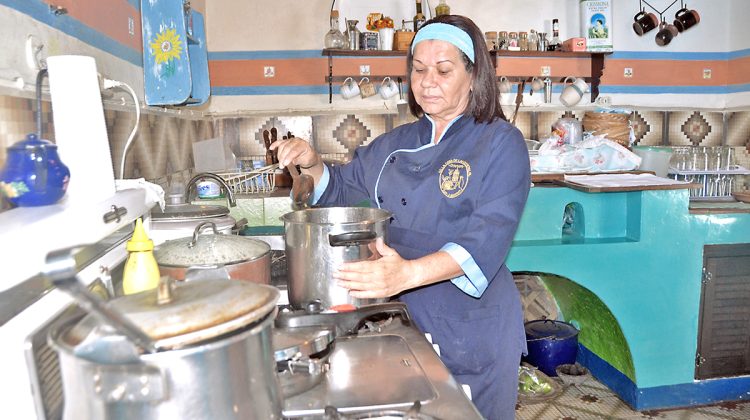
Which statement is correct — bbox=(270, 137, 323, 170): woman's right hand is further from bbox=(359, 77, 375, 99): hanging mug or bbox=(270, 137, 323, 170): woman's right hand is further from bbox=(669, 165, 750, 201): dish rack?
bbox=(669, 165, 750, 201): dish rack

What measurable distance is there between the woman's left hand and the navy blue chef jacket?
0.88ft

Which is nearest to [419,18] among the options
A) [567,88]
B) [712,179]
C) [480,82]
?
[567,88]

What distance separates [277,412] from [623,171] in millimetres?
3307

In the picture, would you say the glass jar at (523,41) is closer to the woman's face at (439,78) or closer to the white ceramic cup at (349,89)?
the white ceramic cup at (349,89)

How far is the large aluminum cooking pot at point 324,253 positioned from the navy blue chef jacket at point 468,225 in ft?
0.95

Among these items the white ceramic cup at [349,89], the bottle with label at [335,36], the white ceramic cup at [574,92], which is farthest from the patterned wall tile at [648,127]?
the bottle with label at [335,36]

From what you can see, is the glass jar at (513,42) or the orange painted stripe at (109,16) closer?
the orange painted stripe at (109,16)

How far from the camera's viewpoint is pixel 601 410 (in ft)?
11.2

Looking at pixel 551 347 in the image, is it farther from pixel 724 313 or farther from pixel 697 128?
pixel 697 128

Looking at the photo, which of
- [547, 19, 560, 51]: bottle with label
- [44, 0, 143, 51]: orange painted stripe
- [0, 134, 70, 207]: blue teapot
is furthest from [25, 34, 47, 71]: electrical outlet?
[547, 19, 560, 51]: bottle with label

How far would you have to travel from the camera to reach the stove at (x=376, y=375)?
1.00m

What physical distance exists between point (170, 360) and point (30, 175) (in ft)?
1.92

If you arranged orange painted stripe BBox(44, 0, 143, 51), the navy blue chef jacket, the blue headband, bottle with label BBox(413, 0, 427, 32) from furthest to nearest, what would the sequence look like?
bottle with label BBox(413, 0, 427, 32), orange painted stripe BBox(44, 0, 143, 51), the blue headband, the navy blue chef jacket

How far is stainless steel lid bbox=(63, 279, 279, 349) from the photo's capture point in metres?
0.68
